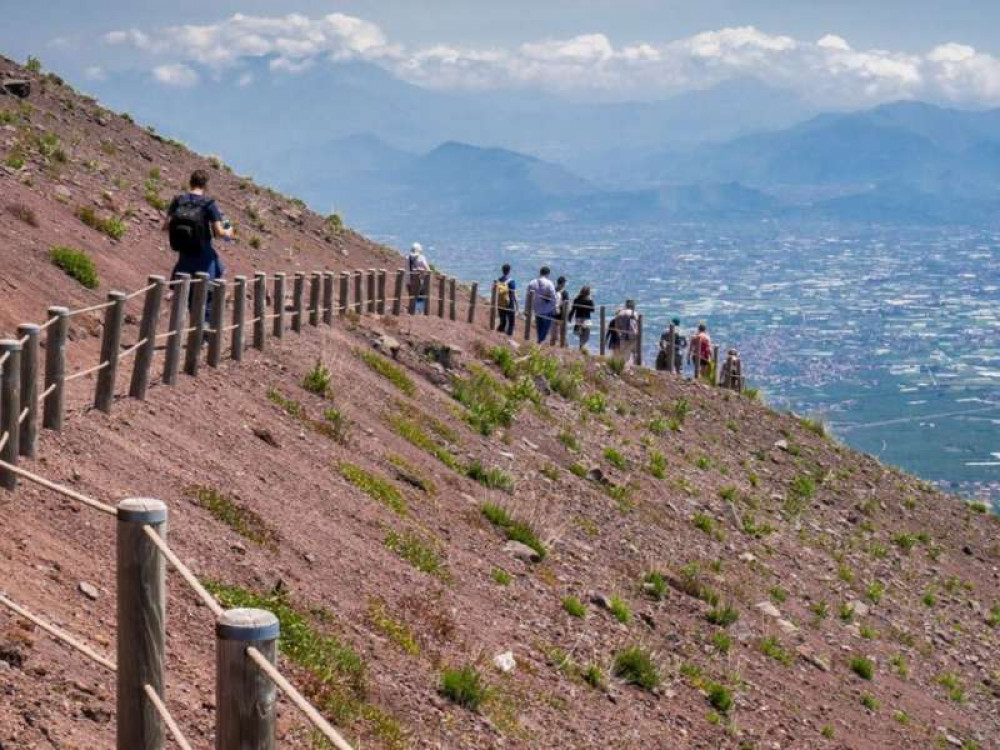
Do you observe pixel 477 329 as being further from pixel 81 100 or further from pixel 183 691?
pixel 183 691

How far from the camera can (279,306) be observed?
19.5 meters

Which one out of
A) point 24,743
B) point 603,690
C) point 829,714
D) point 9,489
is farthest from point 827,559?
point 24,743

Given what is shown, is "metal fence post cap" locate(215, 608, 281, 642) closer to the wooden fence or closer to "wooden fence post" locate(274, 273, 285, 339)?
the wooden fence

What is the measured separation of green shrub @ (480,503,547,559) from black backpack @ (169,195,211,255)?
4.65 meters

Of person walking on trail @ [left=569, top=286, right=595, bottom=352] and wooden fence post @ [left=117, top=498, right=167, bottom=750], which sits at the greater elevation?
wooden fence post @ [left=117, top=498, right=167, bottom=750]

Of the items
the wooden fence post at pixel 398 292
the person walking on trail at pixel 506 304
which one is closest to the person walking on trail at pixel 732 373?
the person walking on trail at pixel 506 304

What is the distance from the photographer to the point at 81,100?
4159 cm

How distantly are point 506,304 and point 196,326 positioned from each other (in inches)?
688

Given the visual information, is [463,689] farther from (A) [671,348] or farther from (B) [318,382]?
(A) [671,348]

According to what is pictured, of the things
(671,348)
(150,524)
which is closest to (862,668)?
(150,524)

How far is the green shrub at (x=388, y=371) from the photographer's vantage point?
21.5m

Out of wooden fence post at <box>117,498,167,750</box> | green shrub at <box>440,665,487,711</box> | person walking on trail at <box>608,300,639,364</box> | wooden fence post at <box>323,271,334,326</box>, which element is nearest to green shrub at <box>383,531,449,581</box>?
green shrub at <box>440,665,487,711</box>

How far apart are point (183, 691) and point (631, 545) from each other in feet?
37.0

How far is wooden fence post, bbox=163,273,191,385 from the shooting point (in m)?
13.8
